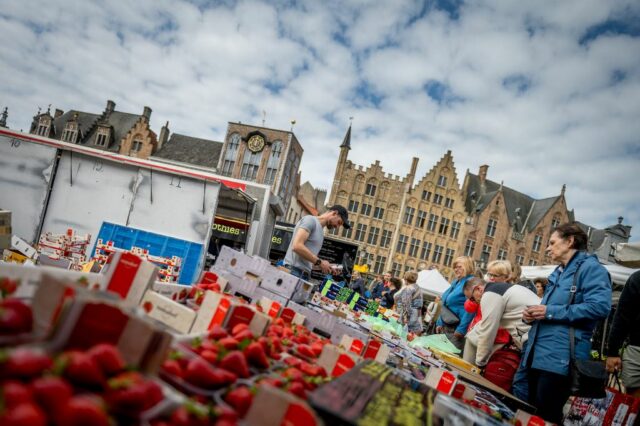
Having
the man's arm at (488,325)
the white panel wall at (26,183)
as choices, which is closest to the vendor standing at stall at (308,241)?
the man's arm at (488,325)

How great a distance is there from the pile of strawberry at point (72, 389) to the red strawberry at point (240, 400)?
306mm

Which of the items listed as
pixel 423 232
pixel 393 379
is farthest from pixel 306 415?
pixel 423 232

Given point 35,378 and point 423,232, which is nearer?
point 35,378

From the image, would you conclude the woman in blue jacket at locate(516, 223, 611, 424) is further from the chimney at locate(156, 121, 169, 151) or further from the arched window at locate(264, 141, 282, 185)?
the chimney at locate(156, 121, 169, 151)

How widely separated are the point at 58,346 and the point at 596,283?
11.8 feet

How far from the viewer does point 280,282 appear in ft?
11.2

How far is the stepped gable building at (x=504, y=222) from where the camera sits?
1646 inches

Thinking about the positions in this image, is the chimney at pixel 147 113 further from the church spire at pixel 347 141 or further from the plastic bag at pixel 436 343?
the plastic bag at pixel 436 343

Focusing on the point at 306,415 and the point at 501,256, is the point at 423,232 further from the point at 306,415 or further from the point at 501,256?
the point at 306,415

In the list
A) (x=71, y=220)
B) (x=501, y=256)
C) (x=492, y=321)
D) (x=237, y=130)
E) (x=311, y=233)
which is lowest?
(x=71, y=220)

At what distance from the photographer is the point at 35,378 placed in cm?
90

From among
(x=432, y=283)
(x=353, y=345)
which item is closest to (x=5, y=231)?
(x=353, y=345)

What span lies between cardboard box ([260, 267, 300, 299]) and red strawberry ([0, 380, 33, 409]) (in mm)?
2552

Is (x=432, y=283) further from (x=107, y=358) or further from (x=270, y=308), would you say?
(x=107, y=358)
